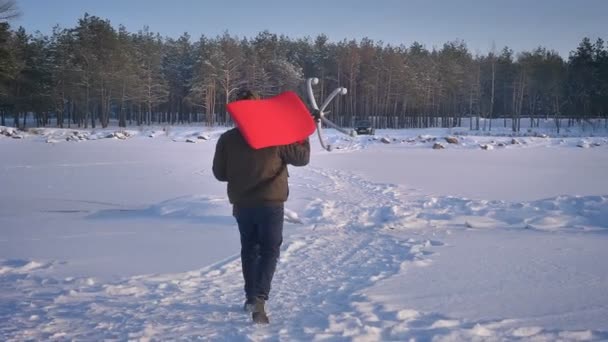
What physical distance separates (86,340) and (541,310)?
Result: 10.9 ft

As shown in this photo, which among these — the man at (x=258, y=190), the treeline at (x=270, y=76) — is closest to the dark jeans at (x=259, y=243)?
the man at (x=258, y=190)

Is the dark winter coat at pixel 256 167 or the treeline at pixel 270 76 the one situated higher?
the treeline at pixel 270 76

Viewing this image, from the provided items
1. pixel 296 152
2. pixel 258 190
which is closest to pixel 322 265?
pixel 258 190

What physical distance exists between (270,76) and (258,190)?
46.9m

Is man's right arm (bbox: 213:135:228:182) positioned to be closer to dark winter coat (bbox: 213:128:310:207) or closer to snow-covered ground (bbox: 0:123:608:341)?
dark winter coat (bbox: 213:128:310:207)

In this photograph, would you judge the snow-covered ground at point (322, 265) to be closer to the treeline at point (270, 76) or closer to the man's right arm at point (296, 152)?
the man's right arm at point (296, 152)

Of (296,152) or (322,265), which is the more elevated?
(296,152)

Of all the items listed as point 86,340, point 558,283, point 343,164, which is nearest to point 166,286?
point 86,340

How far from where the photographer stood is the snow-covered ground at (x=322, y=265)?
3527 millimetres

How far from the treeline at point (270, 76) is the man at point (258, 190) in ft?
121

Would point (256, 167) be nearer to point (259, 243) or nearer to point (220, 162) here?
point (220, 162)

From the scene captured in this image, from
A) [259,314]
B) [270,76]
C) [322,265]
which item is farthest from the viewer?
[270,76]

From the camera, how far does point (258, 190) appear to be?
3.66m

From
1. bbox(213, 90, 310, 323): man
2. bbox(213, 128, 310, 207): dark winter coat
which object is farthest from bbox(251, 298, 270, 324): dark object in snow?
bbox(213, 128, 310, 207): dark winter coat
